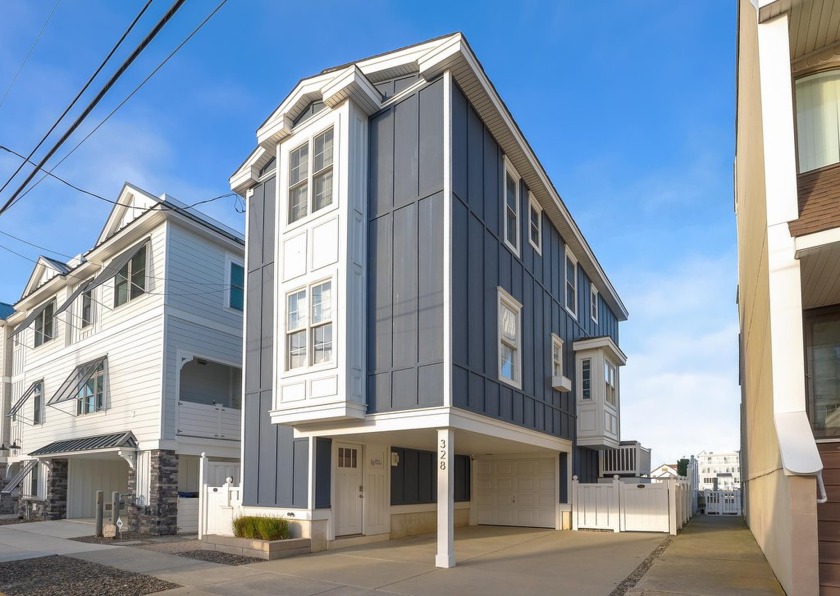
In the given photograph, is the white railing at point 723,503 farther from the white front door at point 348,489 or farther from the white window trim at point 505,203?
the white front door at point 348,489

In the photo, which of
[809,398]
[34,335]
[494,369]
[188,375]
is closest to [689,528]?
[494,369]

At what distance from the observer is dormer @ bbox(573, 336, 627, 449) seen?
61.3 feet

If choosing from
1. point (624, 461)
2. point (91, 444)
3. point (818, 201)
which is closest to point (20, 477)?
point (91, 444)

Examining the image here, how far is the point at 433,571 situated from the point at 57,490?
16.6 metres

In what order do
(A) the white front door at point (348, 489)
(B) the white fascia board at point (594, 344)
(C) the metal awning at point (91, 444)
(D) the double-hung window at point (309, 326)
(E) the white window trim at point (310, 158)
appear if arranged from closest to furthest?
(D) the double-hung window at point (309, 326)
(E) the white window trim at point (310, 158)
(A) the white front door at point (348, 489)
(C) the metal awning at point (91, 444)
(B) the white fascia board at point (594, 344)

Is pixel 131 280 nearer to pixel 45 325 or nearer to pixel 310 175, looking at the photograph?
pixel 45 325

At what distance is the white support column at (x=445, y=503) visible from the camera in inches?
419

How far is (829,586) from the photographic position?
20.7 ft

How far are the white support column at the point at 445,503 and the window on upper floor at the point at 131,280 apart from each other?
428 inches

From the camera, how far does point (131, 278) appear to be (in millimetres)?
18812

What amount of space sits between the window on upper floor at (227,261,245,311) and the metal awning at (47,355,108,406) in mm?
3948

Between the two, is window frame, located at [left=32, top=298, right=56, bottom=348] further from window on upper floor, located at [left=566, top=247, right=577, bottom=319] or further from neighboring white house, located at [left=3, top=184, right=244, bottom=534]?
window on upper floor, located at [left=566, top=247, right=577, bottom=319]

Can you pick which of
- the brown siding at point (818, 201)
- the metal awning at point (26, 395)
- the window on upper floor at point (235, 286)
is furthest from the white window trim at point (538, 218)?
the metal awning at point (26, 395)

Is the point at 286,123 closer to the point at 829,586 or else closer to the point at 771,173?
the point at 771,173
